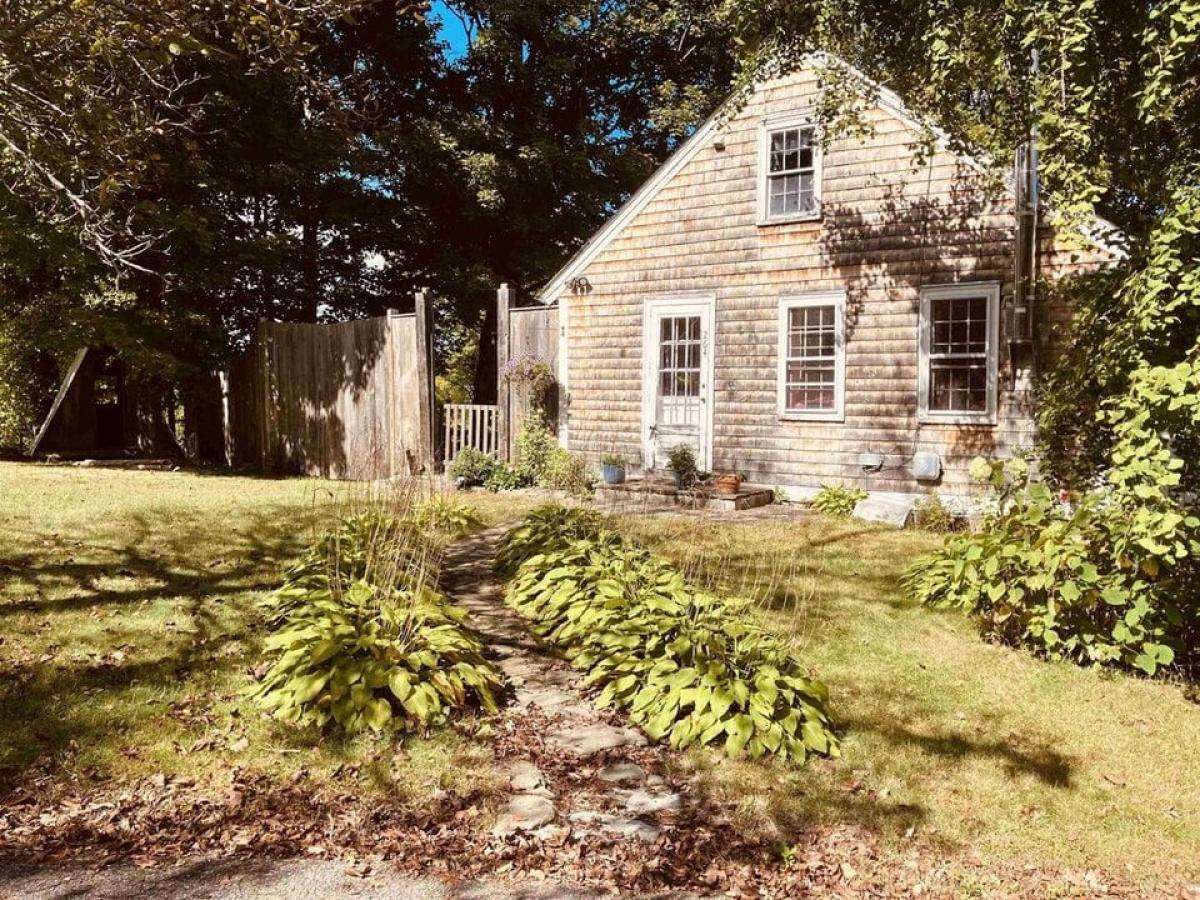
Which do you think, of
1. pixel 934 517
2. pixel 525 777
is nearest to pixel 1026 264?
pixel 934 517

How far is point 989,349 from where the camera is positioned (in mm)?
11375

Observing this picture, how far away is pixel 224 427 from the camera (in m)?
18.2

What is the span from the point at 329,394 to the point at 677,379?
6492mm

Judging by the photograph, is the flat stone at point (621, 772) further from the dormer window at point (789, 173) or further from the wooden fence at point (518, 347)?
the wooden fence at point (518, 347)

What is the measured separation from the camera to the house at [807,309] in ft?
37.6

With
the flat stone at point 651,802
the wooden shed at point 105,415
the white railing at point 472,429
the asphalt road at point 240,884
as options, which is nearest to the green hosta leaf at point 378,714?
the asphalt road at point 240,884

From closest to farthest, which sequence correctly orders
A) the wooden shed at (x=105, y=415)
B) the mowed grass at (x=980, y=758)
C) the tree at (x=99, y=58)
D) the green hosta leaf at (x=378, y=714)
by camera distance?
the mowed grass at (x=980, y=758), the green hosta leaf at (x=378, y=714), the tree at (x=99, y=58), the wooden shed at (x=105, y=415)

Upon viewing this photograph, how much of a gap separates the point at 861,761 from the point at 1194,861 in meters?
1.45

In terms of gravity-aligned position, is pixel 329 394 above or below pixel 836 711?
above

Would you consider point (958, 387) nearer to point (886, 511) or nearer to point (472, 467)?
point (886, 511)

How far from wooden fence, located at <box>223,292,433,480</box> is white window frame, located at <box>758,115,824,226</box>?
560cm

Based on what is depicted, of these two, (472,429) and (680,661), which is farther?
(472,429)

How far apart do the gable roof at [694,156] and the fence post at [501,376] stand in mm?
704

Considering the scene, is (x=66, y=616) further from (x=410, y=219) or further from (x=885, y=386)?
(x=410, y=219)
